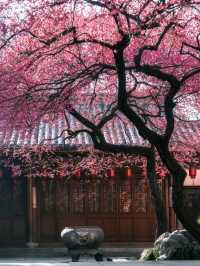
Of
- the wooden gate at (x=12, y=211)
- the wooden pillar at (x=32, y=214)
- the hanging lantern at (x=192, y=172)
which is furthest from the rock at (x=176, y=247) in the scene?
the wooden gate at (x=12, y=211)

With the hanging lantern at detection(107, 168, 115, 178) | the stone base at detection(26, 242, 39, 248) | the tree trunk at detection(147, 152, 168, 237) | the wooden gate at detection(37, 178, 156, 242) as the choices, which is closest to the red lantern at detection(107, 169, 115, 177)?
the hanging lantern at detection(107, 168, 115, 178)

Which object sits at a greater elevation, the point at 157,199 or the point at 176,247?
the point at 157,199

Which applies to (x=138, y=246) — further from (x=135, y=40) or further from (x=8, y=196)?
(x=135, y=40)

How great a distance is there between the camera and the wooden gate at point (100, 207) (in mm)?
21703

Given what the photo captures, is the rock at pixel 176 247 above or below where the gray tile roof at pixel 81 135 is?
below

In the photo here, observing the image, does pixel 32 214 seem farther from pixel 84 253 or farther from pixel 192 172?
pixel 192 172

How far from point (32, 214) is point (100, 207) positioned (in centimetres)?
218

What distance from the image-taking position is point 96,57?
11953mm

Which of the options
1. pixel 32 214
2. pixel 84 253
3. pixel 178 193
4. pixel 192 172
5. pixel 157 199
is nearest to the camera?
pixel 178 193

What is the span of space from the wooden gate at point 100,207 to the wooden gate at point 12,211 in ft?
1.88

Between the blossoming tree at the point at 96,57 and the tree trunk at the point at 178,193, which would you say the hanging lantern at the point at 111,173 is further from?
the tree trunk at the point at 178,193

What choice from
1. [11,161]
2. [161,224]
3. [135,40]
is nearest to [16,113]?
[135,40]

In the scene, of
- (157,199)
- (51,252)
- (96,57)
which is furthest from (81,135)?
(96,57)

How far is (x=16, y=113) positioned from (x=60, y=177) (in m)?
10.6
